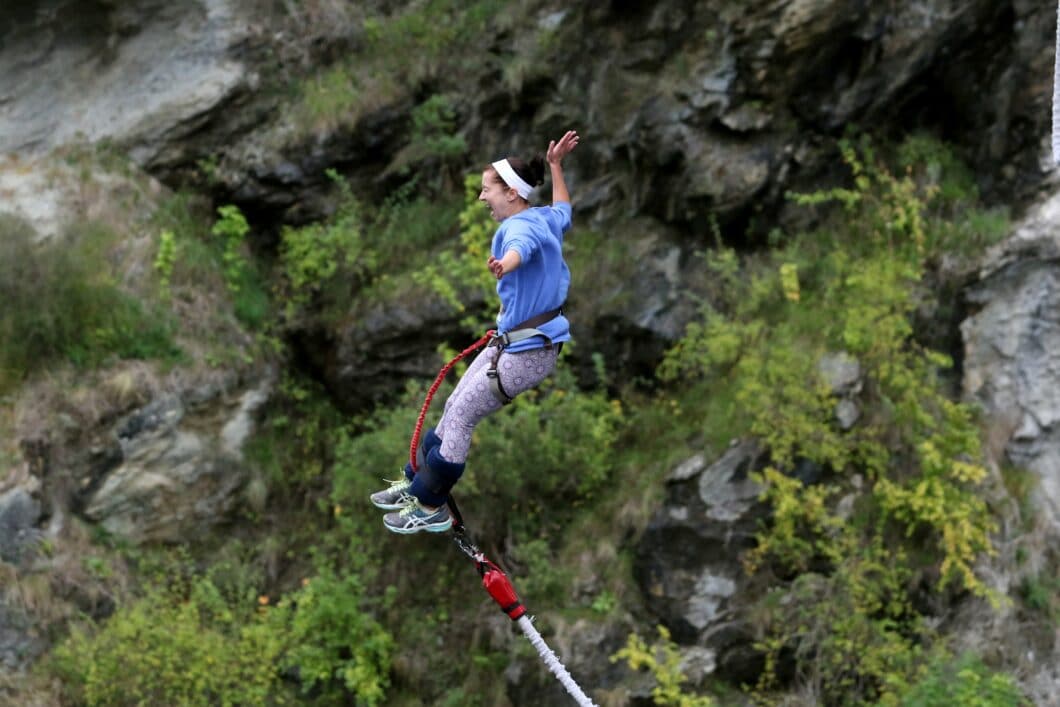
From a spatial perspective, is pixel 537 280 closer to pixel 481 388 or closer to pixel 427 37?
pixel 481 388

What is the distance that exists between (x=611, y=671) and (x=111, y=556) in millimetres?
4294

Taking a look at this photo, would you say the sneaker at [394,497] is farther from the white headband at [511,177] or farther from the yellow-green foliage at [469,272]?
the yellow-green foliage at [469,272]

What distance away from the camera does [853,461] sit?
9.96 metres

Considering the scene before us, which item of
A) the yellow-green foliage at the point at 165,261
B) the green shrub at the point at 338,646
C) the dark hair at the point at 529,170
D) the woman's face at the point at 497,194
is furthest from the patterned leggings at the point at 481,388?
the yellow-green foliage at the point at 165,261

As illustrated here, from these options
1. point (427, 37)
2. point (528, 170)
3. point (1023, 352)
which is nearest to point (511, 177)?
point (528, 170)

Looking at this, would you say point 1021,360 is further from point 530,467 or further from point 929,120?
point 530,467

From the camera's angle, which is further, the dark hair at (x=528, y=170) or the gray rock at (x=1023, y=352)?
the gray rock at (x=1023, y=352)

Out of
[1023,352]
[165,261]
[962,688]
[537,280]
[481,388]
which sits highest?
[537,280]

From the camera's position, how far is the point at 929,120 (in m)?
11.6

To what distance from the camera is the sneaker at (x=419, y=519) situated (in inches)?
240

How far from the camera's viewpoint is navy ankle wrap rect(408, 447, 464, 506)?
19.5 feet

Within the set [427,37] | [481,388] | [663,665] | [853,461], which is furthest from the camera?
[427,37]

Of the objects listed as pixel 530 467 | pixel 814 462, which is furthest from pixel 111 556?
pixel 814 462

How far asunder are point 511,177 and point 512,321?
649mm
